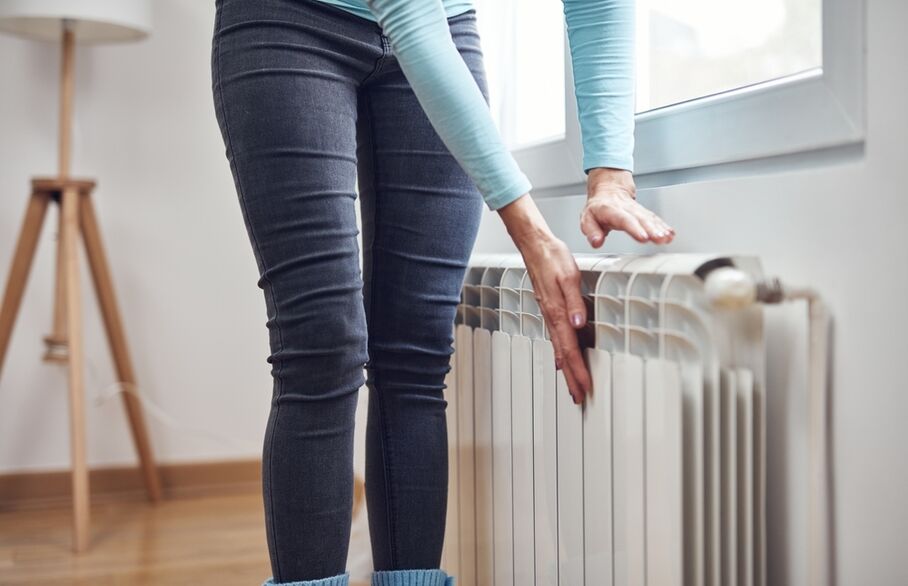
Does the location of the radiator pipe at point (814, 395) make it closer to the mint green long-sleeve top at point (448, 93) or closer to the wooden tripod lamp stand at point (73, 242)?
the mint green long-sleeve top at point (448, 93)

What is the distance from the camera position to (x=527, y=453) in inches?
46.7

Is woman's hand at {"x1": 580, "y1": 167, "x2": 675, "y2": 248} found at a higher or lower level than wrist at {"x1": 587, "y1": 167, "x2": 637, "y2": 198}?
lower

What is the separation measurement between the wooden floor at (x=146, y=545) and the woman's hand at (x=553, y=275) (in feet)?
3.51

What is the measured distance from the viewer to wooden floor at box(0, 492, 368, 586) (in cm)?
183

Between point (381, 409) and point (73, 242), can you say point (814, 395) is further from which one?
point (73, 242)

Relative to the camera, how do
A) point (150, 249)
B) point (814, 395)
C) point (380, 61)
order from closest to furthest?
1. point (814, 395)
2. point (380, 61)
3. point (150, 249)

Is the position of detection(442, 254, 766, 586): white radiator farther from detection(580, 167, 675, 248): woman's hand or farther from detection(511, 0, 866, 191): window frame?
detection(511, 0, 866, 191): window frame

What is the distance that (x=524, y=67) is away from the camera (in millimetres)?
1771

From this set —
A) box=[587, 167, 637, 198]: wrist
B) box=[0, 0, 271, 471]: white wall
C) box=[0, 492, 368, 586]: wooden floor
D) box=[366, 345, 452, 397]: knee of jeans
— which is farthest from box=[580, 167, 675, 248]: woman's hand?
box=[0, 0, 271, 471]: white wall

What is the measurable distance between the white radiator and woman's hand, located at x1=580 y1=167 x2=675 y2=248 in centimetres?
3

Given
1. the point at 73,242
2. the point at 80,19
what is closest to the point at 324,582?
the point at 73,242

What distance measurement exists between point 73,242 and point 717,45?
1.54 meters

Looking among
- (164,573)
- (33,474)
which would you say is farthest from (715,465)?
(33,474)

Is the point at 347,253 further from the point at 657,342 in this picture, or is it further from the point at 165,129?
the point at 165,129
